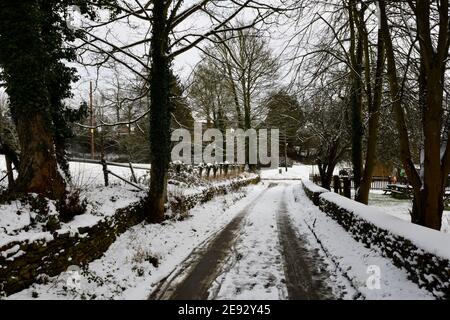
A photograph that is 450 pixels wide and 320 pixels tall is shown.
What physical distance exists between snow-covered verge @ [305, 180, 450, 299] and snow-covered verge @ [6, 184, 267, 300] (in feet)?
12.7

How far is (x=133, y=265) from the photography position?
21.9 feet

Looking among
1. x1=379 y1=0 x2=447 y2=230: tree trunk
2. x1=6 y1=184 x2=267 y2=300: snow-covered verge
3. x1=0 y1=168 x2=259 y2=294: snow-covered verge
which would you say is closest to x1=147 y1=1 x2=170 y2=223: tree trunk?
x1=6 y1=184 x2=267 y2=300: snow-covered verge

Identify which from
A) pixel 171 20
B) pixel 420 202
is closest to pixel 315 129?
pixel 171 20

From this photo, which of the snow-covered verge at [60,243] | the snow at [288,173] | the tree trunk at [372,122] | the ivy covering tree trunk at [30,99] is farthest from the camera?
the snow at [288,173]

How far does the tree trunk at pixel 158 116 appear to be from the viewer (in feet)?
35.0

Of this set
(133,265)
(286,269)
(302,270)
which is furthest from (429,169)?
(133,265)

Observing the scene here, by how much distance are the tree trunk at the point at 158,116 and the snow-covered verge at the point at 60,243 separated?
945mm

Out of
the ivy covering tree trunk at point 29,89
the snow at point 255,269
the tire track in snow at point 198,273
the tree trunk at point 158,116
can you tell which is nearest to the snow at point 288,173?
the tree trunk at point 158,116

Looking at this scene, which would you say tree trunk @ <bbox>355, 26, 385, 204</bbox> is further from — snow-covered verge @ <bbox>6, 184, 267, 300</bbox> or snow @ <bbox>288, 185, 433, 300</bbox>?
snow-covered verge @ <bbox>6, 184, 267, 300</bbox>

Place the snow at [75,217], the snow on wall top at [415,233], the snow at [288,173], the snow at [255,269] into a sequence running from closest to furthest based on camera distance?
the snow on wall top at [415,233], the snow at [75,217], the snow at [255,269], the snow at [288,173]

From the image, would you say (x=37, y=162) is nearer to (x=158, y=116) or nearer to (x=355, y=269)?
(x=158, y=116)

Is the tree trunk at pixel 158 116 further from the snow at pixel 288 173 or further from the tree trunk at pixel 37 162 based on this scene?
the snow at pixel 288 173

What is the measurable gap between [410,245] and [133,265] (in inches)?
188

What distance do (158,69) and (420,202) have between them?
789 centimetres
